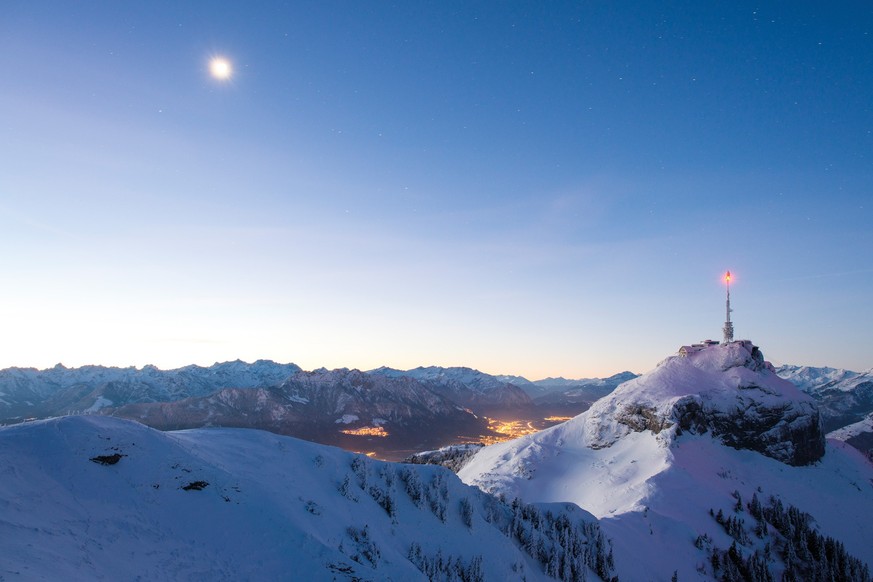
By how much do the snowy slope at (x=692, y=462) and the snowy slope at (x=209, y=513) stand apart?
33.4 metres

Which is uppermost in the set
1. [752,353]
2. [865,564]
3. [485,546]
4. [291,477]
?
[752,353]

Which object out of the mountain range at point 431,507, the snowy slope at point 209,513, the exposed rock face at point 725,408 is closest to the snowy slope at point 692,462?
the exposed rock face at point 725,408

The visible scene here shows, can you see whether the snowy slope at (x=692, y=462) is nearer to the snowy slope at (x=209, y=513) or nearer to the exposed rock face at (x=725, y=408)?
the exposed rock face at (x=725, y=408)

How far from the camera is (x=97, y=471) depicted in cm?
2131

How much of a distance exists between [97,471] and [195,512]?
5.08 meters

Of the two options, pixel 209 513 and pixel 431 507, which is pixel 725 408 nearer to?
pixel 431 507

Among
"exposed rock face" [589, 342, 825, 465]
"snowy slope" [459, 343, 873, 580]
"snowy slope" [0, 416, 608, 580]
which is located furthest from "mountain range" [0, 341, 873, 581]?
"exposed rock face" [589, 342, 825, 465]

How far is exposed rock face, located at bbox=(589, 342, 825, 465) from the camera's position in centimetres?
9731

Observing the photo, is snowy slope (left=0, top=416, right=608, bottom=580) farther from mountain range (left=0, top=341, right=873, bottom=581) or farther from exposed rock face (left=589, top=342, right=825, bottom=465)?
exposed rock face (left=589, top=342, right=825, bottom=465)

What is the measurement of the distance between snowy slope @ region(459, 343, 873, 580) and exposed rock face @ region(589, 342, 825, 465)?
25 centimetres

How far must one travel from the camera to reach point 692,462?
279ft

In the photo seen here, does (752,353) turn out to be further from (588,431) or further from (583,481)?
(583,481)

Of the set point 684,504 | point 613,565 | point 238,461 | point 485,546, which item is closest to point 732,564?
point 684,504

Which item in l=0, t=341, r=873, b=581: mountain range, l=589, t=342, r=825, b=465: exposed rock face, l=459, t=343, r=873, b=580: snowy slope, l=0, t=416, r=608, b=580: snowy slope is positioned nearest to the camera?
l=0, t=416, r=608, b=580: snowy slope
